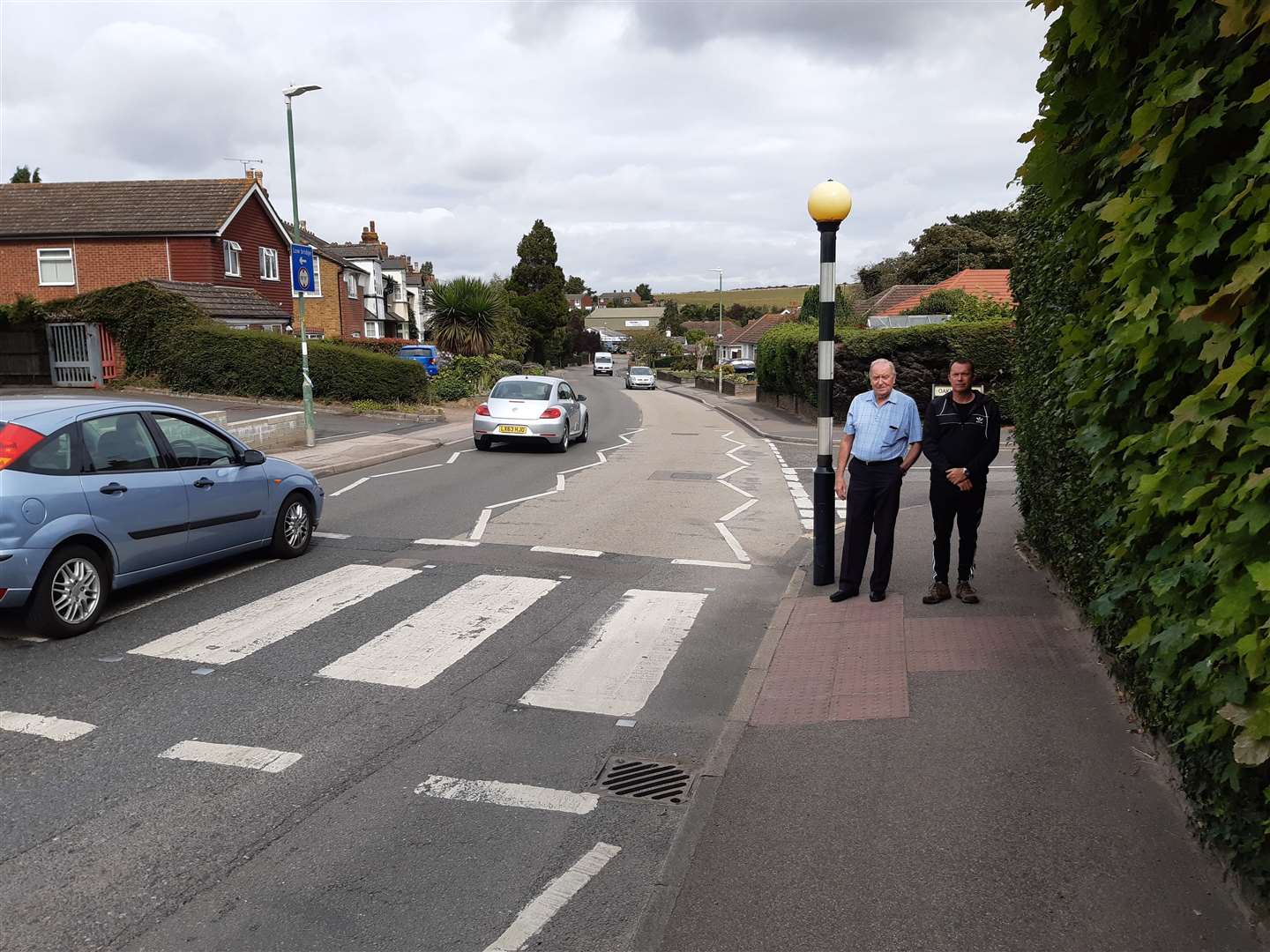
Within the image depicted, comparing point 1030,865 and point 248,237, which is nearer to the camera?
point 1030,865

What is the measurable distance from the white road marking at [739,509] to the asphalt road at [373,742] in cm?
199

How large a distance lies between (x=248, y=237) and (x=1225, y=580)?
1549 inches

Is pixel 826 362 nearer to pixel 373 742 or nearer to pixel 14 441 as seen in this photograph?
pixel 373 742

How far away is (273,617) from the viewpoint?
7266 millimetres

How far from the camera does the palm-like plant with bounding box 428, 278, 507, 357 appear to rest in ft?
144

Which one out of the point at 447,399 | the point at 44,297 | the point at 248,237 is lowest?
the point at 447,399

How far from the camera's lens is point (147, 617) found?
281 inches

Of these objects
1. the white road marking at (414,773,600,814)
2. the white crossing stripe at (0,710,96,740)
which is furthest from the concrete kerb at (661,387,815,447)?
the white crossing stripe at (0,710,96,740)

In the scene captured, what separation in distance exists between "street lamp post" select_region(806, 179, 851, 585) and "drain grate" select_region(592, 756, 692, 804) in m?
3.64

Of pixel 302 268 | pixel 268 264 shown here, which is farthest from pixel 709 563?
pixel 268 264

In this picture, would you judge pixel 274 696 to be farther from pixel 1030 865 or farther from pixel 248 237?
pixel 248 237

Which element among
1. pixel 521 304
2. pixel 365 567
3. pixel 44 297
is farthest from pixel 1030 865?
pixel 521 304

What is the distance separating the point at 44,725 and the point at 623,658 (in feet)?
11.3

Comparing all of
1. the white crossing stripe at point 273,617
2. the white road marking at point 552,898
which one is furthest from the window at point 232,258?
the white road marking at point 552,898
